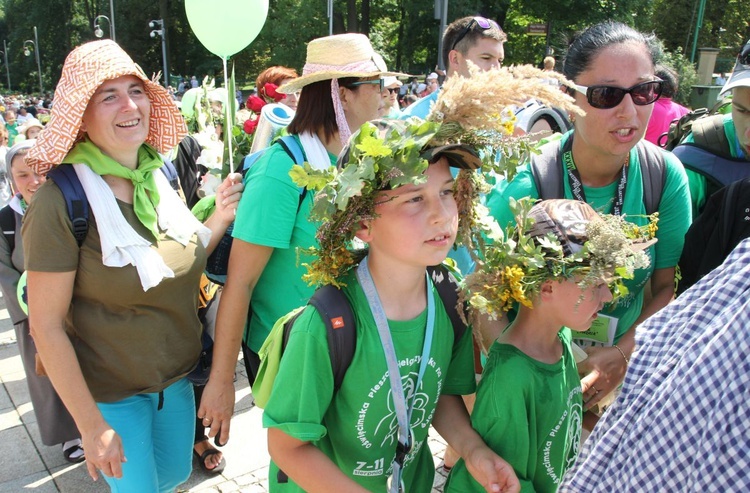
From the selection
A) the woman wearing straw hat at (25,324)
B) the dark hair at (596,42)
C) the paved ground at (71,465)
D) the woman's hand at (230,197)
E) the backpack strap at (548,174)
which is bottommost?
the paved ground at (71,465)

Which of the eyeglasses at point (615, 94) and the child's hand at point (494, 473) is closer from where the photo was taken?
the child's hand at point (494, 473)

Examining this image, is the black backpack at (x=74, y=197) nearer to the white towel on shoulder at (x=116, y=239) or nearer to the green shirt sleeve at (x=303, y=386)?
the white towel on shoulder at (x=116, y=239)

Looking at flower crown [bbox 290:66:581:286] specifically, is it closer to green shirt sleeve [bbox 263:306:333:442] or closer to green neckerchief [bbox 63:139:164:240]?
green shirt sleeve [bbox 263:306:333:442]

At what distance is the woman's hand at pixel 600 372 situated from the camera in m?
2.20

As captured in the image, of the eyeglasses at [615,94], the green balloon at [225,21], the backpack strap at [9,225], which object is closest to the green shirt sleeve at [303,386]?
the eyeglasses at [615,94]

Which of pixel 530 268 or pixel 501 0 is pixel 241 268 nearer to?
pixel 530 268

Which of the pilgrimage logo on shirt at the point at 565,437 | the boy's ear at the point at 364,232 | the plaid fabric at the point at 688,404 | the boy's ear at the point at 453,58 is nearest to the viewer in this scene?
the plaid fabric at the point at 688,404

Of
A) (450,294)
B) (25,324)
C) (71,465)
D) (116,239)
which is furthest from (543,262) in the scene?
(71,465)

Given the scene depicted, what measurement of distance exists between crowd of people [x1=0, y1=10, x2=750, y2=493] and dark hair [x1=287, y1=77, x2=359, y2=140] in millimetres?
12

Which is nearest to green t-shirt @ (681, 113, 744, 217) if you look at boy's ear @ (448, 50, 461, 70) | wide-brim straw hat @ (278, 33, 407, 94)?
wide-brim straw hat @ (278, 33, 407, 94)

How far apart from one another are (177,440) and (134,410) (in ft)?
1.06

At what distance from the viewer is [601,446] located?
1139 mm

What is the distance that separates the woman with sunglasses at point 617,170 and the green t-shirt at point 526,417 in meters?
0.30

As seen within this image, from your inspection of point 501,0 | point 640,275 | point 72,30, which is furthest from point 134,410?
point 72,30
